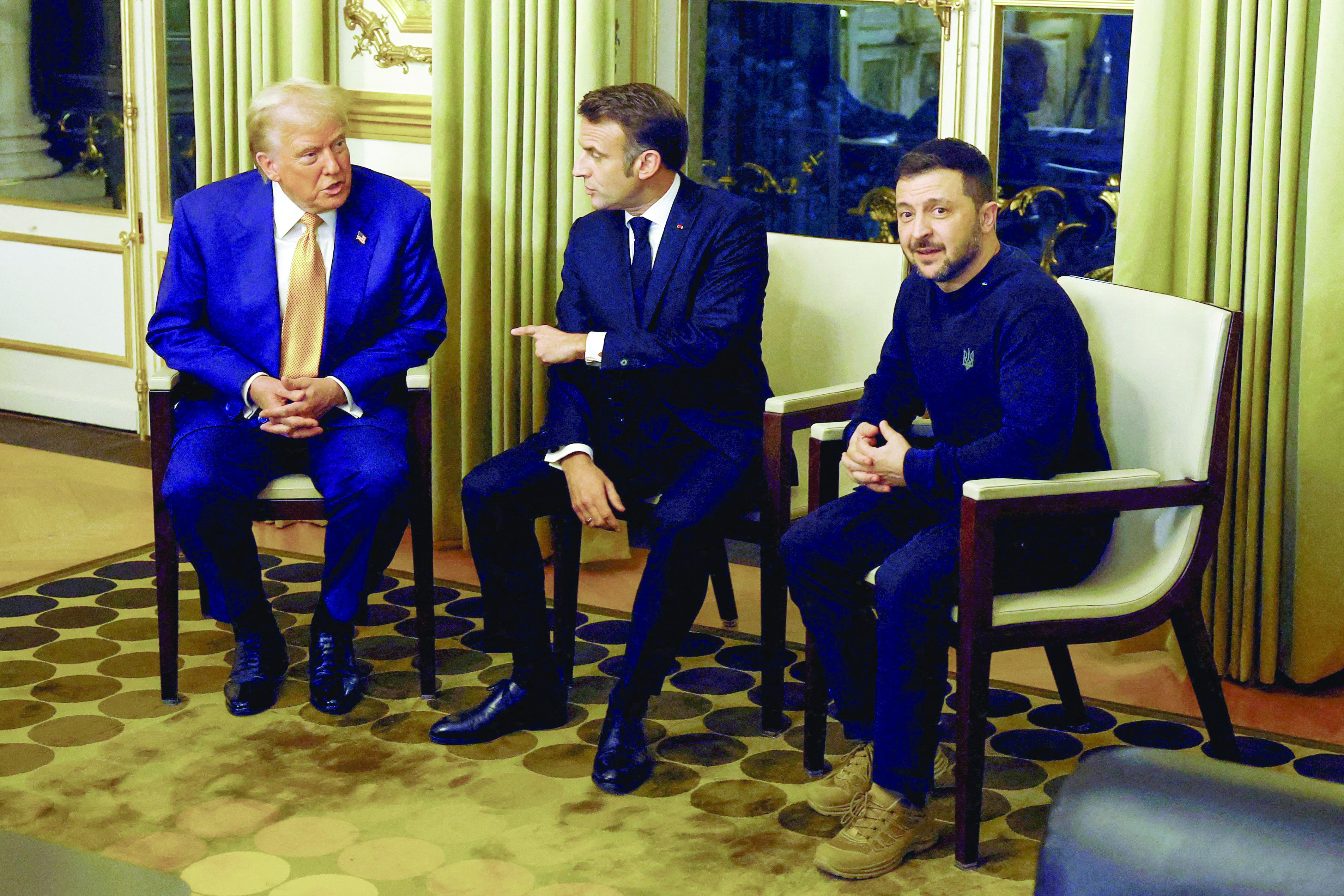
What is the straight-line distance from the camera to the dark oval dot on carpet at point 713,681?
3.12 m

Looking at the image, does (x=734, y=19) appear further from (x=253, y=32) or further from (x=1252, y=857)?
(x=1252, y=857)

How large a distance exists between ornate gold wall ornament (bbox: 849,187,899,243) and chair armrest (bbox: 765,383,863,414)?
2.79 feet

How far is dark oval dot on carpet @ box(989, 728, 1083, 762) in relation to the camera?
2801mm

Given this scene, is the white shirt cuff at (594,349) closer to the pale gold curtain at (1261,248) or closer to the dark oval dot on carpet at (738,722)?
the dark oval dot on carpet at (738,722)

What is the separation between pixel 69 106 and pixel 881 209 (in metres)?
2.93

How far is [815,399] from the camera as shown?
2824mm

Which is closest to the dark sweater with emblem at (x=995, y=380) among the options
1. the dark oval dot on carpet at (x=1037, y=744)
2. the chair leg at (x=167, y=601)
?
the dark oval dot on carpet at (x=1037, y=744)

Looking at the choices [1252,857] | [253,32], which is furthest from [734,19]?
[1252,857]

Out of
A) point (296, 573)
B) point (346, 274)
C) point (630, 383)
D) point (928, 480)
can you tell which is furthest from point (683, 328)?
point (296, 573)

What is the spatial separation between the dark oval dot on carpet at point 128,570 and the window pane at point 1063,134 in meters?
2.22

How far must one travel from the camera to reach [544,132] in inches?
143

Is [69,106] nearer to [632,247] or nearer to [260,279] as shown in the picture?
[260,279]

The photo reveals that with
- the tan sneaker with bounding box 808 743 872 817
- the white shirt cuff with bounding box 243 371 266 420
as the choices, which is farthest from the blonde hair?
the tan sneaker with bounding box 808 743 872 817

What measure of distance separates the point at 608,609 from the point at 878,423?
1.16 metres
